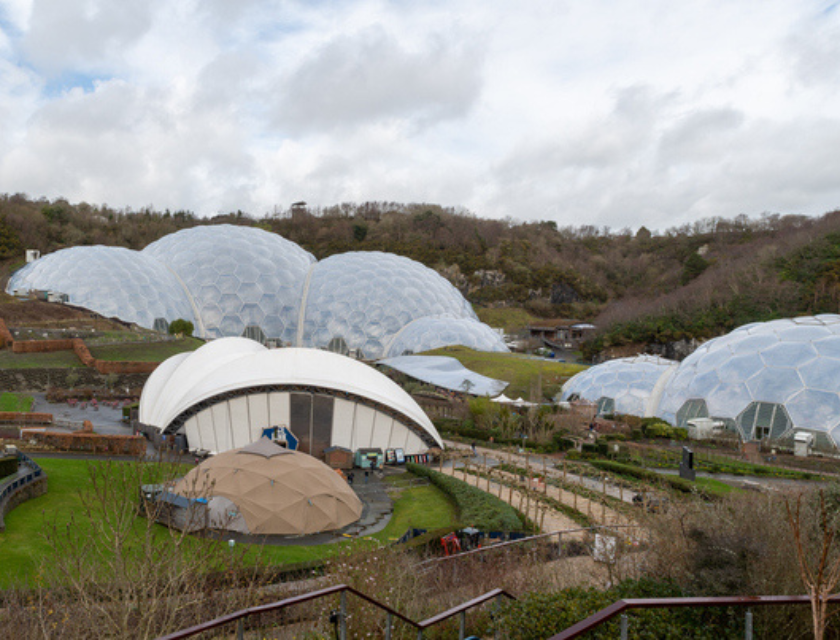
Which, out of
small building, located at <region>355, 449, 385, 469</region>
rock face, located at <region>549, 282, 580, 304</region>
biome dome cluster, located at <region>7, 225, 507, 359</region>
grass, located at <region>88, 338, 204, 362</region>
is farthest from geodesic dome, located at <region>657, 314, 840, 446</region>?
rock face, located at <region>549, 282, 580, 304</region>

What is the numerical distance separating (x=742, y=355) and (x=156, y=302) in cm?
4220

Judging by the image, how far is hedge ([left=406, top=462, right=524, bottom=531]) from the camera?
1395 cm

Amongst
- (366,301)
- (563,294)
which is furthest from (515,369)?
(563,294)

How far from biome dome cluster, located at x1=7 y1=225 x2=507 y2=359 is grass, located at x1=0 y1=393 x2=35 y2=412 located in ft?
53.6

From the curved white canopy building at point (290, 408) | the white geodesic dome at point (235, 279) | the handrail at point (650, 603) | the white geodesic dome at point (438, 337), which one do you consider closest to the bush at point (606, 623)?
the handrail at point (650, 603)

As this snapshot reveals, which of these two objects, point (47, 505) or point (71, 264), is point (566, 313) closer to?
point (71, 264)

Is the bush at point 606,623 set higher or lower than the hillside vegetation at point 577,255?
lower

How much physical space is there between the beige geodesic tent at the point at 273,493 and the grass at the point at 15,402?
17.2 metres

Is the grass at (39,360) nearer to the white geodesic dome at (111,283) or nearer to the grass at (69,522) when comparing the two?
the white geodesic dome at (111,283)

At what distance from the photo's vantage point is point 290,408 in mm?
21812

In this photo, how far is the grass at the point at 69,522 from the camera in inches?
418

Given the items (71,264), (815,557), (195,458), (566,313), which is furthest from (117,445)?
(566,313)

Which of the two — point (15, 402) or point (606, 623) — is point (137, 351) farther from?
point (606, 623)

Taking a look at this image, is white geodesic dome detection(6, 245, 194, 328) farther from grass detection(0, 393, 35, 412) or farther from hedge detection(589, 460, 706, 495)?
hedge detection(589, 460, 706, 495)
